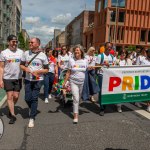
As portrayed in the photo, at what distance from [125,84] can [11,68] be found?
314cm

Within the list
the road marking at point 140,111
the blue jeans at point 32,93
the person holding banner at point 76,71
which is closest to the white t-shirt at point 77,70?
the person holding banner at point 76,71

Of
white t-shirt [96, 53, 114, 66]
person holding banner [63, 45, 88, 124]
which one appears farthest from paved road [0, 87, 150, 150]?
white t-shirt [96, 53, 114, 66]

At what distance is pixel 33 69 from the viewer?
5922 mm

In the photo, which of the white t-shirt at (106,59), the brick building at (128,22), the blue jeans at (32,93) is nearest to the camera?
the blue jeans at (32,93)

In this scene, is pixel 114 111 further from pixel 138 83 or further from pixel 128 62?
pixel 128 62

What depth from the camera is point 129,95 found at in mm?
7422

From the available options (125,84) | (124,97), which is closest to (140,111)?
(124,97)

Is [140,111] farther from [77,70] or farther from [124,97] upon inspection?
[77,70]

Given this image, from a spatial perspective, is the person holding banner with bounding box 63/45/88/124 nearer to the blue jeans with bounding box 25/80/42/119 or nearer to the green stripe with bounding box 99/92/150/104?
the blue jeans with bounding box 25/80/42/119

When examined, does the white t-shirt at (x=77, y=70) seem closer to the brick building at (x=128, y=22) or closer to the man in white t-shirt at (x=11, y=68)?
the man in white t-shirt at (x=11, y=68)

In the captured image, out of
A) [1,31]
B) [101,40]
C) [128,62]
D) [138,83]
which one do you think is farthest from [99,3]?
[138,83]

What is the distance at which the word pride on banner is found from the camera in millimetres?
7074

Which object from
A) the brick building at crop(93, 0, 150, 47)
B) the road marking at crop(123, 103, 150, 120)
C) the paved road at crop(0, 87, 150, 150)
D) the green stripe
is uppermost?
the brick building at crop(93, 0, 150, 47)

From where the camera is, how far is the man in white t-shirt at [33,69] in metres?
5.87
